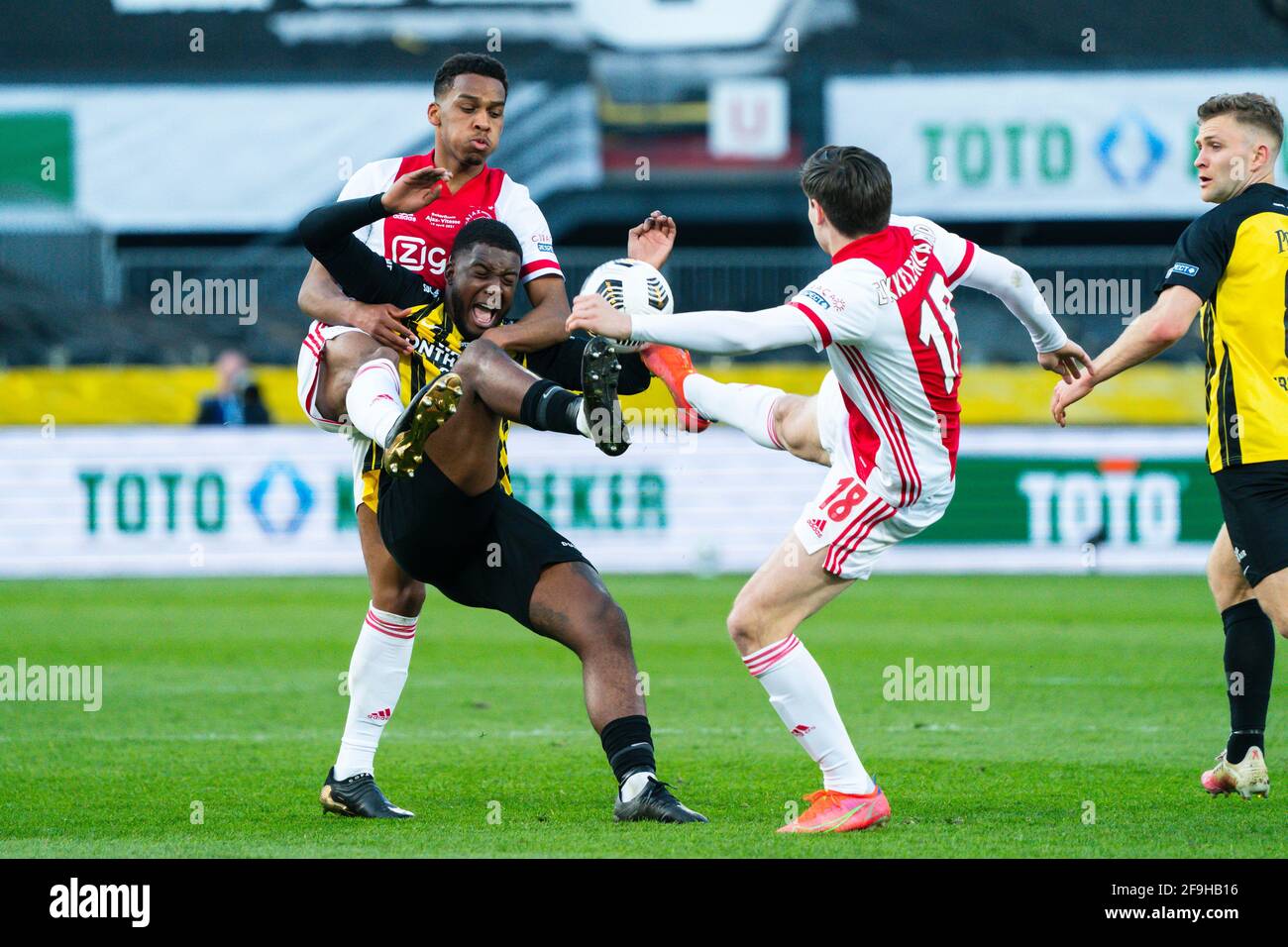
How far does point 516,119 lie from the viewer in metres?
26.5

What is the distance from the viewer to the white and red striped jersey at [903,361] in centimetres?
595

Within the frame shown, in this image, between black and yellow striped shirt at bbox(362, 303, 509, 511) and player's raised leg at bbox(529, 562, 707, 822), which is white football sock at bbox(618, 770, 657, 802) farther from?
black and yellow striped shirt at bbox(362, 303, 509, 511)

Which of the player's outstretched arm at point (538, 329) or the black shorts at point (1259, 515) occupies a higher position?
the player's outstretched arm at point (538, 329)

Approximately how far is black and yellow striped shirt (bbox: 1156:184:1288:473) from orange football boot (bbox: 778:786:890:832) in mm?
1816

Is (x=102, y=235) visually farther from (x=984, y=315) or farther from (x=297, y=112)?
(x=984, y=315)

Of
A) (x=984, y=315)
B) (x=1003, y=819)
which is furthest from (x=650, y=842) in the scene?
(x=984, y=315)

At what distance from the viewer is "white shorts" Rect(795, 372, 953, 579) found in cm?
609

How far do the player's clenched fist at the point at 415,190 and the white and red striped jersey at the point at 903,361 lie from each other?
1.34 metres

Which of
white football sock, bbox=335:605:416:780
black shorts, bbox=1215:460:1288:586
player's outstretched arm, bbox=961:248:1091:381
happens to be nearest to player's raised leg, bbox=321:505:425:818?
white football sock, bbox=335:605:416:780

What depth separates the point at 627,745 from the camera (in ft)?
20.5

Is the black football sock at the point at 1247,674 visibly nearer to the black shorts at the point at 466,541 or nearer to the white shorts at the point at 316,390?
the black shorts at the point at 466,541

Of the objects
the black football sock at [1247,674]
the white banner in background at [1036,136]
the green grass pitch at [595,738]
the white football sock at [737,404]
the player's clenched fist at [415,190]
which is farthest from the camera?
the white banner in background at [1036,136]

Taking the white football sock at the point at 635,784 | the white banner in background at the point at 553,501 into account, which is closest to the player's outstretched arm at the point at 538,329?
the white football sock at the point at 635,784

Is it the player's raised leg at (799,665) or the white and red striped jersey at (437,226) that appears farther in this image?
the white and red striped jersey at (437,226)
